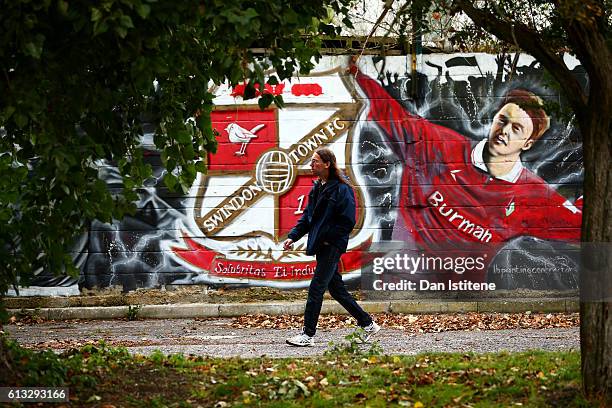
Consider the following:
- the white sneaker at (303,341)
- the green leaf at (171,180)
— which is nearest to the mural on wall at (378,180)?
the white sneaker at (303,341)

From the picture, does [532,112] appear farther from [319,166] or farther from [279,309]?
[319,166]

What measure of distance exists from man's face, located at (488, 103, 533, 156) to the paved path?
3292 millimetres

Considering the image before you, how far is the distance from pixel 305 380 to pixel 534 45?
116 inches

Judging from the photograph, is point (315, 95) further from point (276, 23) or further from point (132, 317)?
point (276, 23)

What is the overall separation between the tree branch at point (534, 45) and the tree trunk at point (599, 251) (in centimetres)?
11

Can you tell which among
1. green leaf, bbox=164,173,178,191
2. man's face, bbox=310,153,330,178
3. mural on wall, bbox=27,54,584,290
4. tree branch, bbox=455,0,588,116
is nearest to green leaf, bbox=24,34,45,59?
green leaf, bbox=164,173,178,191

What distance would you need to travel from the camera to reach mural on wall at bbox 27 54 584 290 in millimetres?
13484

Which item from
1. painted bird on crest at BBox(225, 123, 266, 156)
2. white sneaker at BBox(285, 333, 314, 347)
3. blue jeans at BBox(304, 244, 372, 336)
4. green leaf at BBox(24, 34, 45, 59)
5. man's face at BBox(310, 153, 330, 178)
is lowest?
white sneaker at BBox(285, 333, 314, 347)

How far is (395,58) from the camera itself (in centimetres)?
1356

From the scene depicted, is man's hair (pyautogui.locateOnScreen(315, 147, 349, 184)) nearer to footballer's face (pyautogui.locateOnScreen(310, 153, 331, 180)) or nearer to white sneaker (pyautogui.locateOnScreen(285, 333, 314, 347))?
footballer's face (pyautogui.locateOnScreen(310, 153, 331, 180))

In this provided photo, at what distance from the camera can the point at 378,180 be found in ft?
44.6

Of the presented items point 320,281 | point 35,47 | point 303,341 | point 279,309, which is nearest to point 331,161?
point 320,281

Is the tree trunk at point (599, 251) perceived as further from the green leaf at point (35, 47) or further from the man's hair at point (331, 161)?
the man's hair at point (331, 161)

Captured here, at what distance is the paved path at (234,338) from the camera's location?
9461 millimetres
